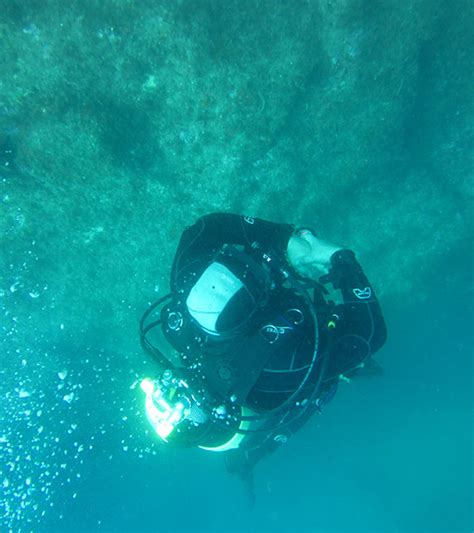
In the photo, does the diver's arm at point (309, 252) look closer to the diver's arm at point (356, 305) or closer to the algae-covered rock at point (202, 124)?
the diver's arm at point (356, 305)

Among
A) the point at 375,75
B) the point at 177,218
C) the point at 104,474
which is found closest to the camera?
the point at 375,75

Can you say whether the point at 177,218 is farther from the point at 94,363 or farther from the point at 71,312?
the point at 94,363

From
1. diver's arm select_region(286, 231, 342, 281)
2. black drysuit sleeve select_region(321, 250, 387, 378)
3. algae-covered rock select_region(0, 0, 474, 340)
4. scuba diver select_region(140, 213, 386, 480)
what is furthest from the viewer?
algae-covered rock select_region(0, 0, 474, 340)

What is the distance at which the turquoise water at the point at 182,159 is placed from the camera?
3.96 metres

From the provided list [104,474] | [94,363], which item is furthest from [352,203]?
[104,474]

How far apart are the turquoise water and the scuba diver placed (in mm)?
2216

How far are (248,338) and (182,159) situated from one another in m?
3.19

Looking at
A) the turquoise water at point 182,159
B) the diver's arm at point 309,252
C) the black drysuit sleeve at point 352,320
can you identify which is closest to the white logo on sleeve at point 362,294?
the black drysuit sleeve at point 352,320

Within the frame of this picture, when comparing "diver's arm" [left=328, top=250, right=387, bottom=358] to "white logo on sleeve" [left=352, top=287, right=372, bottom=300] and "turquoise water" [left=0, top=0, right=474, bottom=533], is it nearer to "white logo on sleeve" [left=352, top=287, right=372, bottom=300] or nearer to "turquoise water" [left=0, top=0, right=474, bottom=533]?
"white logo on sleeve" [left=352, top=287, right=372, bottom=300]

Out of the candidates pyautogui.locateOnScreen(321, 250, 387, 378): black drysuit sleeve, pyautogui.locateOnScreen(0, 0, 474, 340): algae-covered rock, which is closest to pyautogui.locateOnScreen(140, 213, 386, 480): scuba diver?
pyautogui.locateOnScreen(321, 250, 387, 378): black drysuit sleeve

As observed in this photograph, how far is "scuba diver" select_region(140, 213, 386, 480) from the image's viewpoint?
8.13 feet

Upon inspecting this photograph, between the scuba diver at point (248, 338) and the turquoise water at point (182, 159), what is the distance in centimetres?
222

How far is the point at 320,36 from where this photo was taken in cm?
430

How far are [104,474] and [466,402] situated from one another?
65.0 ft
